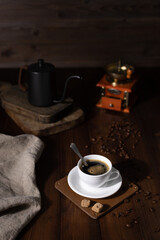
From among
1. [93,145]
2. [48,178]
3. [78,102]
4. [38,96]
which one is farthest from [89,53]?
[48,178]

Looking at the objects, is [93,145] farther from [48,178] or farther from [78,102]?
[78,102]

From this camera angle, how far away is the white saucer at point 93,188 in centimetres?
117

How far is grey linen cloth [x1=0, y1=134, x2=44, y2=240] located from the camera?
108cm

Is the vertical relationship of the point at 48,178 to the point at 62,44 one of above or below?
below

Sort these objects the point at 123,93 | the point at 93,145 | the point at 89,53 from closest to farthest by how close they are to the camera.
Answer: the point at 93,145, the point at 123,93, the point at 89,53

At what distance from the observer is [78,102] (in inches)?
75.2

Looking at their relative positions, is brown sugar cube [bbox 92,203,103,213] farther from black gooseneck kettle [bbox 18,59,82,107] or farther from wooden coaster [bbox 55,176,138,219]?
black gooseneck kettle [bbox 18,59,82,107]

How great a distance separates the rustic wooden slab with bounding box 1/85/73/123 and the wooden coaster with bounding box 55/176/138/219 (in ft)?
1.38

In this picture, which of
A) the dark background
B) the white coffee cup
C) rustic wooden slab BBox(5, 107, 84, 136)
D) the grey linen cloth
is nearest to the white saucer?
the white coffee cup

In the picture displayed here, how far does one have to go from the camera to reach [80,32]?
7.79ft

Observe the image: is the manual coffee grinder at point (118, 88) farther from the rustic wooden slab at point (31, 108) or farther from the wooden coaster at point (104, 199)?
the wooden coaster at point (104, 199)

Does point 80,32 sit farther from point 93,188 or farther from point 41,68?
point 93,188

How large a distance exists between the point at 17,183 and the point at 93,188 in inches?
11.5

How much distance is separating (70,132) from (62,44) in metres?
1.00
